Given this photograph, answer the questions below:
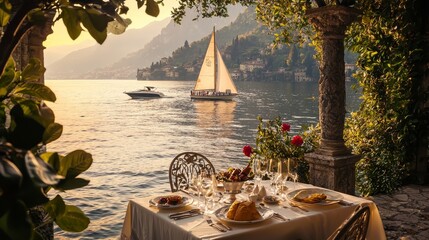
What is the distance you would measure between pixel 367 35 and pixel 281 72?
14026 cm

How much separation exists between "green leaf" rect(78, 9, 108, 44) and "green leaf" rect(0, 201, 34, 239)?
0.34 metres

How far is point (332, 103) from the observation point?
582cm

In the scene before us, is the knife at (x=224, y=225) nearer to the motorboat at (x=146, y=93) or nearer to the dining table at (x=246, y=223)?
the dining table at (x=246, y=223)

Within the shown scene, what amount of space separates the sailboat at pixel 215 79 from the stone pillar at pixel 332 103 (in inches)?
2098

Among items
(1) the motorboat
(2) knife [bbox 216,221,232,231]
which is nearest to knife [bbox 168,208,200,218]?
(2) knife [bbox 216,221,232,231]

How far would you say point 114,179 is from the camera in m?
17.8

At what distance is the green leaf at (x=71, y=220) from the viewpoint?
80 centimetres

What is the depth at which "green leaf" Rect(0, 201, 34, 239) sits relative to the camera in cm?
46

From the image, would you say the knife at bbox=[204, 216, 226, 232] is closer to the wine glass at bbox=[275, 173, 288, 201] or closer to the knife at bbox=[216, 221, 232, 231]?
the knife at bbox=[216, 221, 232, 231]

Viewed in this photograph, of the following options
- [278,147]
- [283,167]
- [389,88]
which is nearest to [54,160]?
[283,167]

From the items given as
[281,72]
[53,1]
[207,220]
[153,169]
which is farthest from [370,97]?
[281,72]

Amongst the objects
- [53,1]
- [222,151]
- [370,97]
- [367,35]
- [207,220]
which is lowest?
[222,151]

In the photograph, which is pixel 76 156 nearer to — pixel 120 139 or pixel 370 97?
pixel 370 97

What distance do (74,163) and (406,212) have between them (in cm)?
594
